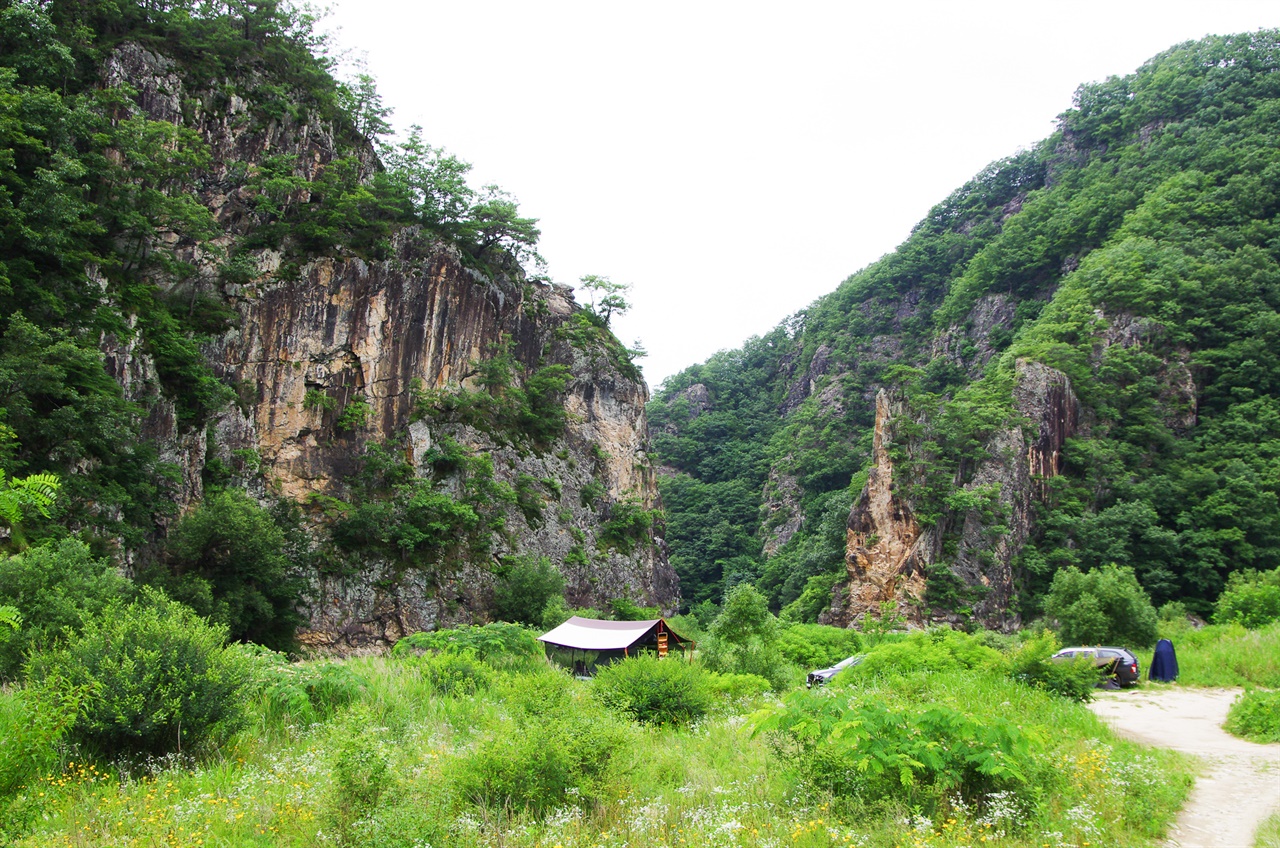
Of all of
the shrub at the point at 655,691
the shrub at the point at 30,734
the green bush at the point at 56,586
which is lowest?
the shrub at the point at 655,691

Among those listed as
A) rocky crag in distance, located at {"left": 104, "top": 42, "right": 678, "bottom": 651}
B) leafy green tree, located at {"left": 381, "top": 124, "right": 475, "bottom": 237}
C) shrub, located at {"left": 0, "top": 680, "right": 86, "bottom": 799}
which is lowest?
shrub, located at {"left": 0, "top": 680, "right": 86, "bottom": 799}

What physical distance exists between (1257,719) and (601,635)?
57.2 feet

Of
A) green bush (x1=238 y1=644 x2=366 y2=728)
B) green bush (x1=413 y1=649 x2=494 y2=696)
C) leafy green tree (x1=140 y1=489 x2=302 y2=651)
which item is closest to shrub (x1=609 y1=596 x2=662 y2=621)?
leafy green tree (x1=140 y1=489 x2=302 y2=651)

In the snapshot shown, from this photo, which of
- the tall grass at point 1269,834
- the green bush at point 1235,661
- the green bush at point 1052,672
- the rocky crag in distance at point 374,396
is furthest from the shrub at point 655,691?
the rocky crag in distance at point 374,396

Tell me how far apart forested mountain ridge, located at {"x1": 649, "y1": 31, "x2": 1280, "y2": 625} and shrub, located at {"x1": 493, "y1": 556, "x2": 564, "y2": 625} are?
19204mm

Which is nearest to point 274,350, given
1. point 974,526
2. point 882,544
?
point 882,544

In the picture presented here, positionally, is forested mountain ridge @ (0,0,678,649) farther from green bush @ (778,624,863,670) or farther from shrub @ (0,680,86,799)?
shrub @ (0,680,86,799)

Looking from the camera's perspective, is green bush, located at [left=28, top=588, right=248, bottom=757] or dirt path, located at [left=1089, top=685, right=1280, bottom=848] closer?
dirt path, located at [left=1089, top=685, right=1280, bottom=848]

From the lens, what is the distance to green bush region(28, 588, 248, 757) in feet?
21.0

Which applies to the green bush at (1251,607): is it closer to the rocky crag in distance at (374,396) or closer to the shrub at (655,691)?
the shrub at (655,691)

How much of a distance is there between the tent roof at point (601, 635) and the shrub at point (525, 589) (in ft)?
33.9

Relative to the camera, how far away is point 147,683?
654cm

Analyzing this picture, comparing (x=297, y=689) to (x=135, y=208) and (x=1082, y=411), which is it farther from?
(x=1082, y=411)

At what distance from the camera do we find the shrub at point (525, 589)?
118ft
